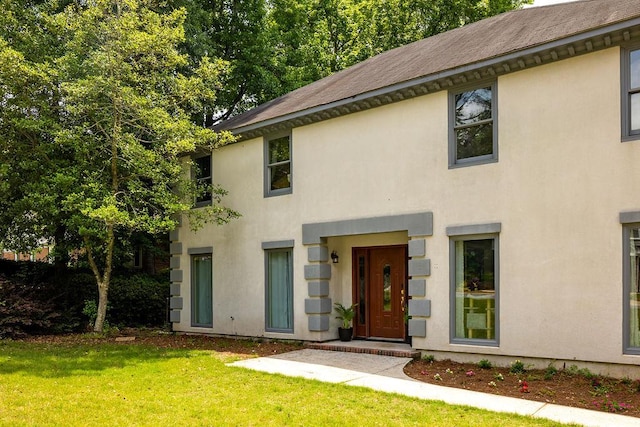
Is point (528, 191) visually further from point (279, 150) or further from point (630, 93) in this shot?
point (279, 150)

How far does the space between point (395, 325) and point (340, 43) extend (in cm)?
1902

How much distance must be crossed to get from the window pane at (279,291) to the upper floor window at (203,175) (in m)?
2.86

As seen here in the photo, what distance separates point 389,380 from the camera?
9.58 metres

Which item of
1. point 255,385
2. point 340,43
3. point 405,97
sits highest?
point 340,43

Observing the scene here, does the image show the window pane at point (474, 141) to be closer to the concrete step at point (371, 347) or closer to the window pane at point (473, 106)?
the window pane at point (473, 106)

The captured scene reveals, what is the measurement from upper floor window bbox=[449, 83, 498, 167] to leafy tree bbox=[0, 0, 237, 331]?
5859mm

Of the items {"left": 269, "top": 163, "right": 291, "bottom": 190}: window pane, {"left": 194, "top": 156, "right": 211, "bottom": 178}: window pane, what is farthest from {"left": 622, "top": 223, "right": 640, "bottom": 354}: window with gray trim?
{"left": 194, "top": 156, "right": 211, "bottom": 178}: window pane

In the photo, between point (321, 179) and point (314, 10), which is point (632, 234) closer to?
point (321, 179)

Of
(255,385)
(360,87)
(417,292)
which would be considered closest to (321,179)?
(360,87)

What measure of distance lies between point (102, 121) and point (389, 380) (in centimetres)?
944

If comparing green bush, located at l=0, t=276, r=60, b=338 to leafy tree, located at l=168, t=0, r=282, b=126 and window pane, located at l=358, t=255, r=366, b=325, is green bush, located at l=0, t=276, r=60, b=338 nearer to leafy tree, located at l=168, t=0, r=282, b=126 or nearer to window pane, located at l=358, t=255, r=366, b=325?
window pane, located at l=358, t=255, r=366, b=325

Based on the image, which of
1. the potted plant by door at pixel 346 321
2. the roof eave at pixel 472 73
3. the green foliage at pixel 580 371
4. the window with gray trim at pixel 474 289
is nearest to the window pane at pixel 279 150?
the roof eave at pixel 472 73

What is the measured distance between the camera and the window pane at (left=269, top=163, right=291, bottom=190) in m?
14.5

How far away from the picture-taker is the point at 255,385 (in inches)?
361
